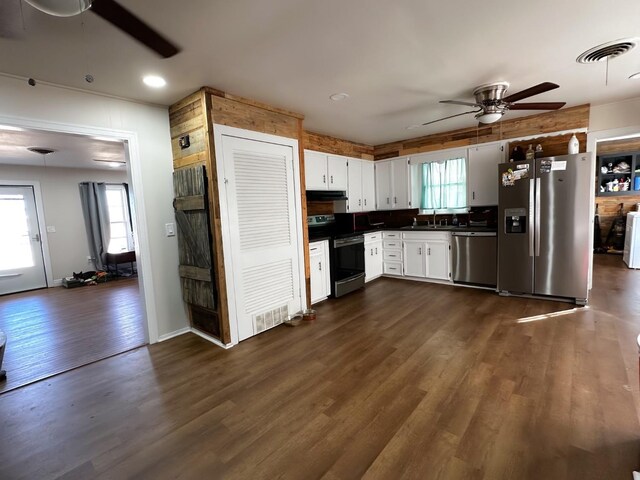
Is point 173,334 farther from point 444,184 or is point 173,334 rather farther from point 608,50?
point 608,50

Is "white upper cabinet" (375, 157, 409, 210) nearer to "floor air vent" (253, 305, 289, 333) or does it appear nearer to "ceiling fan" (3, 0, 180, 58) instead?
"floor air vent" (253, 305, 289, 333)

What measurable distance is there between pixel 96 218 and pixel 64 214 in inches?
22.4

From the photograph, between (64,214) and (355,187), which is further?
(64,214)

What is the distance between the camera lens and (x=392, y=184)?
5555 mm

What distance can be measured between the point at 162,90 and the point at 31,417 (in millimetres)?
2764

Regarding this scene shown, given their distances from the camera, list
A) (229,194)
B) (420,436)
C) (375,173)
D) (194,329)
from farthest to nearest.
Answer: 1. (375,173)
2. (194,329)
3. (229,194)
4. (420,436)

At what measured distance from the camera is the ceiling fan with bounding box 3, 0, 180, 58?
1097mm

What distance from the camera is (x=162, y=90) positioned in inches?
108

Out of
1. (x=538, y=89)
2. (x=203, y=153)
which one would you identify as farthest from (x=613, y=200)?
(x=203, y=153)

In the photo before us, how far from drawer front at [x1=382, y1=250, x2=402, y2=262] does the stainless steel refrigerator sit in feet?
5.18

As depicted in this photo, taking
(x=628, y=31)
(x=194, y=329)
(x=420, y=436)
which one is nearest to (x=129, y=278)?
(x=194, y=329)

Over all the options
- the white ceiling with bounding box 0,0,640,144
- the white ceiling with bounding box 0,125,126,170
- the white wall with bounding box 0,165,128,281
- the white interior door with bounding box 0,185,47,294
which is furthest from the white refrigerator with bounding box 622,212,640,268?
the white interior door with bounding box 0,185,47,294

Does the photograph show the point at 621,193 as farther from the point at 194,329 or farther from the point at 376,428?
the point at 194,329

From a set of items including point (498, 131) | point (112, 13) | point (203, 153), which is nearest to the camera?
point (112, 13)
